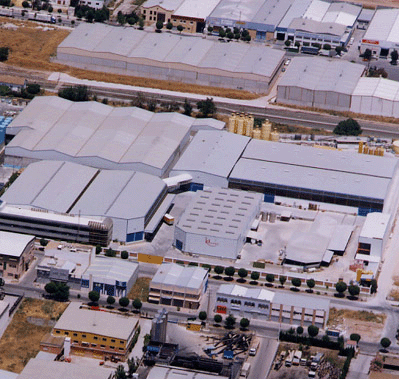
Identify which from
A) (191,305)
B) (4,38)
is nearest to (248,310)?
(191,305)

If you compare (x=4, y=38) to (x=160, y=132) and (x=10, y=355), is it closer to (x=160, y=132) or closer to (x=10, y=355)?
(x=160, y=132)

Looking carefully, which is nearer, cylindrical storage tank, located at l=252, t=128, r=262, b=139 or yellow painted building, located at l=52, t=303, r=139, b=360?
yellow painted building, located at l=52, t=303, r=139, b=360

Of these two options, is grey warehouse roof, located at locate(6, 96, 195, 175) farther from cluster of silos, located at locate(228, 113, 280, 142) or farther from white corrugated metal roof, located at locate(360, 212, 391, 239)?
white corrugated metal roof, located at locate(360, 212, 391, 239)

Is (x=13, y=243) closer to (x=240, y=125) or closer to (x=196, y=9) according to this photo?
(x=240, y=125)

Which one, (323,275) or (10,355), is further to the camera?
(323,275)

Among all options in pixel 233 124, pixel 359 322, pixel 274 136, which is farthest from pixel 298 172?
pixel 359 322

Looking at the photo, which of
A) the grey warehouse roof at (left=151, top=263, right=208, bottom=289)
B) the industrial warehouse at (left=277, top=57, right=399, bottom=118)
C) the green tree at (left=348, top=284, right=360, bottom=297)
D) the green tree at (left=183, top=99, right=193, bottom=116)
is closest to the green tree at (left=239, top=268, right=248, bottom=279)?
the grey warehouse roof at (left=151, top=263, right=208, bottom=289)
